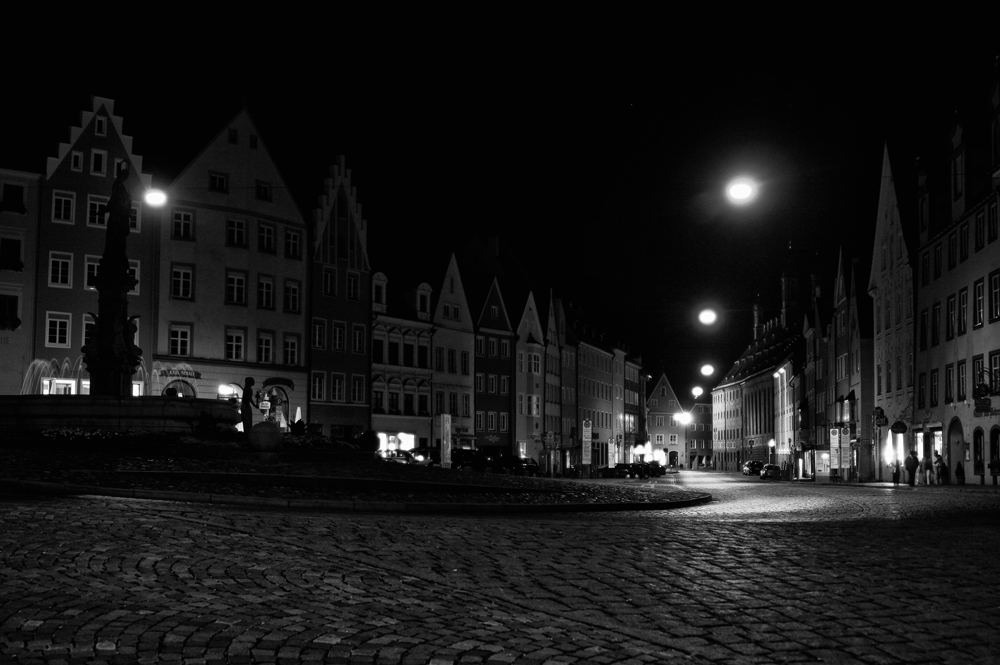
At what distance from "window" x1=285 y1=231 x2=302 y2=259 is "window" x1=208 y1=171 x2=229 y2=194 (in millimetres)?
5014

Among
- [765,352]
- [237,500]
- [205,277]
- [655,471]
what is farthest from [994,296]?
[765,352]

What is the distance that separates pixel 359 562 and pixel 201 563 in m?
1.54

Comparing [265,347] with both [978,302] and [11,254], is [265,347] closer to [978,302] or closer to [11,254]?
[11,254]

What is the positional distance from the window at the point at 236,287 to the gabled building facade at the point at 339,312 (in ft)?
17.1

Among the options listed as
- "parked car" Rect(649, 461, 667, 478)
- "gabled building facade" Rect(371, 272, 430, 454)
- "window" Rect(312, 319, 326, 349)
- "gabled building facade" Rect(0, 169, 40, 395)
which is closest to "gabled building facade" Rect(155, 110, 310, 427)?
"window" Rect(312, 319, 326, 349)

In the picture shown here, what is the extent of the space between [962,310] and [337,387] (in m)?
36.9

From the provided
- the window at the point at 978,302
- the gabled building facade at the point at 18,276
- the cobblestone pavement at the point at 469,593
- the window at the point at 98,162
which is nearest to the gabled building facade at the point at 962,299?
the window at the point at 978,302

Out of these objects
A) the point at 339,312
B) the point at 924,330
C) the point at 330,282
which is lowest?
the point at 924,330

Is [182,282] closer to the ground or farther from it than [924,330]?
farther from it

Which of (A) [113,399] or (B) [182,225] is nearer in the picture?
(A) [113,399]

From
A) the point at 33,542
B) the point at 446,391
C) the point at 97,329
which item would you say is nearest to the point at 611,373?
the point at 446,391

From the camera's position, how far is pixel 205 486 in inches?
966

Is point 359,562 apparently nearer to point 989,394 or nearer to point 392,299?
point 989,394

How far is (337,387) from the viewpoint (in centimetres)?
7500
